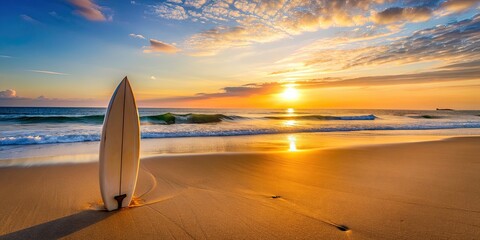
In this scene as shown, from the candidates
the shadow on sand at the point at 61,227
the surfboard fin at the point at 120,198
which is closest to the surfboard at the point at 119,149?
the surfboard fin at the point at 120,198

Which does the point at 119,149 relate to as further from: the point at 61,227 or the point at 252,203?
the point at 252,203

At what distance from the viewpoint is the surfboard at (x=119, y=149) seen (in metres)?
2.84

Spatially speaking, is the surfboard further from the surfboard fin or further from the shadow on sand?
the shadow on sand

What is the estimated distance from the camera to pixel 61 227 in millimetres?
2559

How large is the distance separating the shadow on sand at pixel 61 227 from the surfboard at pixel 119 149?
181 millimetres

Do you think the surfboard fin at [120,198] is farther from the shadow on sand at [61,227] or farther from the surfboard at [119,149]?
the shadow on sand at [61,227]

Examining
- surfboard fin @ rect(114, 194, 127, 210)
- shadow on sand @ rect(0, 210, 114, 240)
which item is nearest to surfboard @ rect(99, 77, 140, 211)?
surfboard fin @ rect(114, 194, 127, 210)

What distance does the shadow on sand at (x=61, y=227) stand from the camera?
241 cm

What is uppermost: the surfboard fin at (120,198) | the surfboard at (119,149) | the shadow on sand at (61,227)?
the surfboard at (119,149)

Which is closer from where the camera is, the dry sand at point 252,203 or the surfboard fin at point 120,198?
the dry sand at point 252,203

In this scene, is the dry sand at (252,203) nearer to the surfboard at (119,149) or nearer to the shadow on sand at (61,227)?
the shadow on sand at (61,227)

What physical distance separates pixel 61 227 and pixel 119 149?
3.00 feet

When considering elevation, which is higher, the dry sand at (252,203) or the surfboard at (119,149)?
the surfboard at (119,149)

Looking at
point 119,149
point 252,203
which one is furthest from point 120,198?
point 252,203
